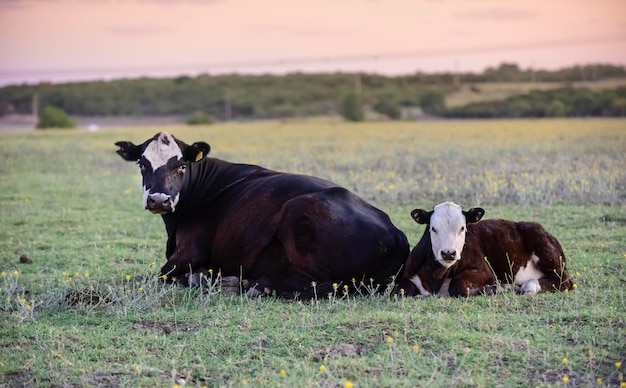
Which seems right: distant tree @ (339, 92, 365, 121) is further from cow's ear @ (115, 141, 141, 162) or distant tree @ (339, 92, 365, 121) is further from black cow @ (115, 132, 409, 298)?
cow's ear @ (115, 141, 141, 162)

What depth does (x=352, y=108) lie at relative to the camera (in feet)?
211

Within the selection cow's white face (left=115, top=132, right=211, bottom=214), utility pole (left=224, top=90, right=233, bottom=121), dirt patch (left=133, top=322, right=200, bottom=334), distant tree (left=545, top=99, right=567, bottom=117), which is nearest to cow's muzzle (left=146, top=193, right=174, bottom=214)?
cow's white face (left=115, top=132, right=211, bottom=214)

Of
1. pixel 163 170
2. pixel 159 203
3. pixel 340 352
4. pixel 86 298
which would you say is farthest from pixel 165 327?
pixel 163 170

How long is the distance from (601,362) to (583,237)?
6.08 metres

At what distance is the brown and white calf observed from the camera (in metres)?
8.84

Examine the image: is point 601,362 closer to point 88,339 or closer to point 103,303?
point 88,339

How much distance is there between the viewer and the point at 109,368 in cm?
691

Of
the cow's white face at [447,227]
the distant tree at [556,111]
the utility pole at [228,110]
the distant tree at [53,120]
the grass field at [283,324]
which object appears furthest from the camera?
the utility pole at [228,110]

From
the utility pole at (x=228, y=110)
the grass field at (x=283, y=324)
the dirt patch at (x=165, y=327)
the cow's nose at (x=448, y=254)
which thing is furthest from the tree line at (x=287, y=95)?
the dirt patch at (x=165, y=327)

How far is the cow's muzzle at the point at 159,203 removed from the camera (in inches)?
389

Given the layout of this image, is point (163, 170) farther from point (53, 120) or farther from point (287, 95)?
point (287, 95)

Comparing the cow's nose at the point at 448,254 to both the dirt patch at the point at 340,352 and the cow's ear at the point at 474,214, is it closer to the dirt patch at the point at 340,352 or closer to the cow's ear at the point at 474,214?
the cow's ear at the point at 474,214

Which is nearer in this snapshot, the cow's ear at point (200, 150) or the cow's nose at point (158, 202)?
the cow's nose at point (158, 202)

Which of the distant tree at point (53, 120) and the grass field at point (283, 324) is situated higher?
the grass field at point (283, 324)
